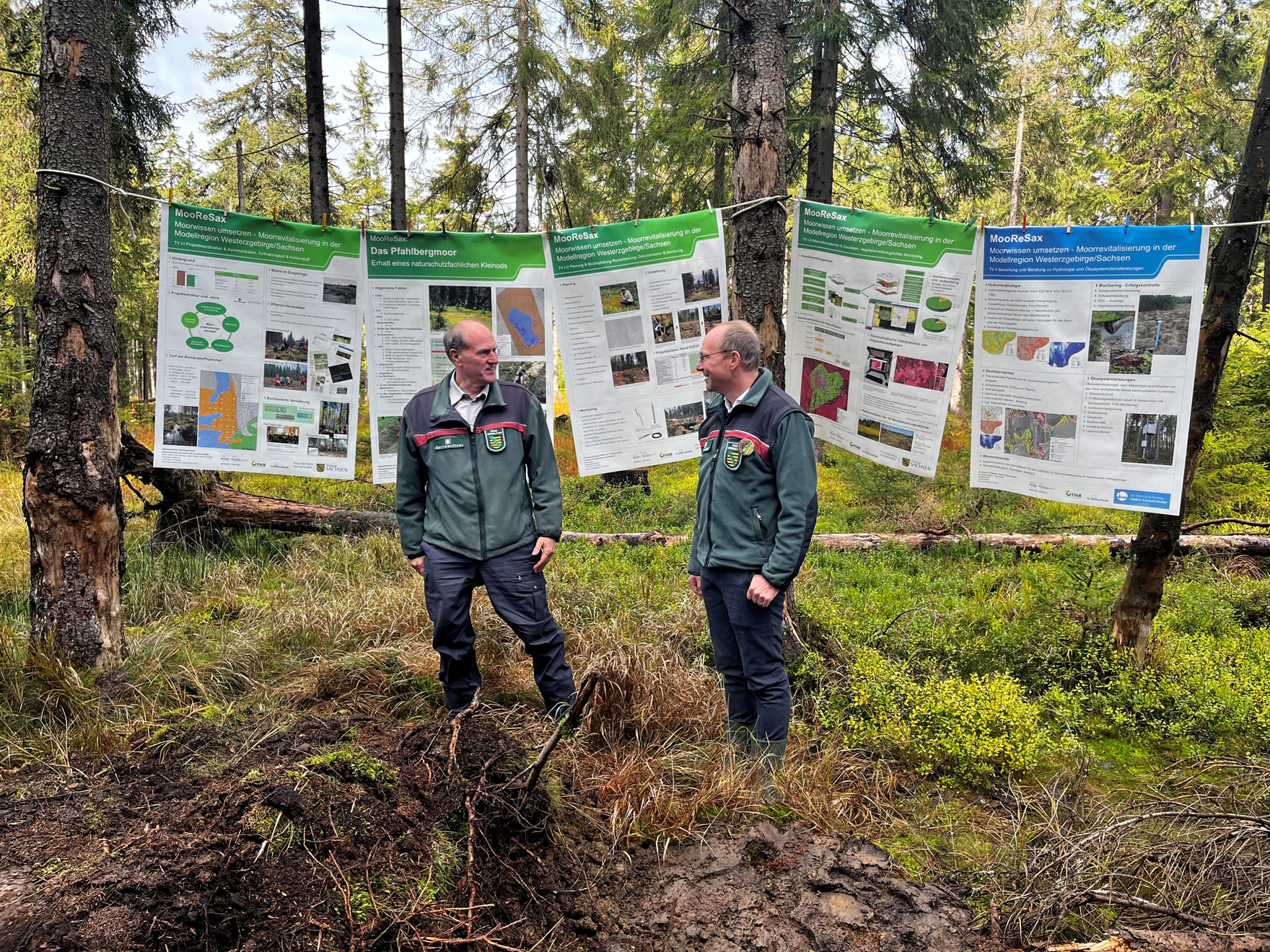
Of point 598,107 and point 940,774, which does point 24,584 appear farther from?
point 598,107

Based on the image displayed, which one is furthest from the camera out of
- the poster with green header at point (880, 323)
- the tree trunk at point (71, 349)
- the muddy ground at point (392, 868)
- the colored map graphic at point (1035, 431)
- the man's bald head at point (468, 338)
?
the poster with green header at point (880, 323)

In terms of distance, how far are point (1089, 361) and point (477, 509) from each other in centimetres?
348

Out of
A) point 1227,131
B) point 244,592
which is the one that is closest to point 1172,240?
point 244,592

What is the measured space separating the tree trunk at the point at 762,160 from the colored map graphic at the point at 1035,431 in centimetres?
145

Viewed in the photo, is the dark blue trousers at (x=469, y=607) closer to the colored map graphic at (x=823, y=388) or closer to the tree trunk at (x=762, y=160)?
the tree trunk at (x=762, y=160)

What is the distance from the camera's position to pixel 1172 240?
4117 mm

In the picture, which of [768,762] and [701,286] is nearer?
[768,762]

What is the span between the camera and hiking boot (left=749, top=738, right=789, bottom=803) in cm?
341

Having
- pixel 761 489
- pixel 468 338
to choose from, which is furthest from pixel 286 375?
pixel 761 489

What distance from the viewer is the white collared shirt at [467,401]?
3.95m

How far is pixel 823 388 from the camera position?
4840mm

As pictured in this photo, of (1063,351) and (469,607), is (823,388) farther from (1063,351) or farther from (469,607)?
(469,607)

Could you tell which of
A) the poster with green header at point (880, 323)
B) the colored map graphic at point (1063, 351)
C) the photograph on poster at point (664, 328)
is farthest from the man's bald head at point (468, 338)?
the colored map graphic at point (1063, 351)

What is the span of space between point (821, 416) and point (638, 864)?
9.57 ft
